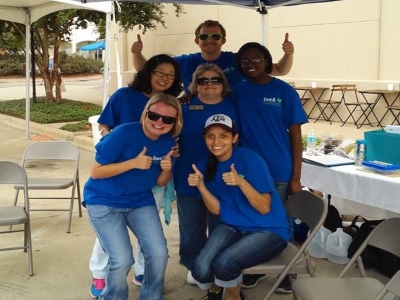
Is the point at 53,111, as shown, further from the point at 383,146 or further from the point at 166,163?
the point at 166,163

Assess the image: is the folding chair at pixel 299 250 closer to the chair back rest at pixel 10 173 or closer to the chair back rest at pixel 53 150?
the chair back rest at pixel 10 173

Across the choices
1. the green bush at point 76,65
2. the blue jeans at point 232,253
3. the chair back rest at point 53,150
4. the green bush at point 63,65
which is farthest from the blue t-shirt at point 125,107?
the green bush at point 76,65

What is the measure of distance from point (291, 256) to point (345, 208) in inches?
77.5

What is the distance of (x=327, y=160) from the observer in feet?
13.3

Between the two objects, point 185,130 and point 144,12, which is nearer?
point 185,130

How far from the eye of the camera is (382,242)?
9.08 ft

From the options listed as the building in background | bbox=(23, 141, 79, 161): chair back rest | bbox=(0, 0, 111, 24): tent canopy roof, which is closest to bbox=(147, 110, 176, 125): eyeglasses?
bbox=(23, 141, 79, 161): chair back rest

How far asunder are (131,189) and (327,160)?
172 centimetres

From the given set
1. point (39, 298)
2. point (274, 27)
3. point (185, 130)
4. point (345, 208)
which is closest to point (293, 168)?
point (185, 130)

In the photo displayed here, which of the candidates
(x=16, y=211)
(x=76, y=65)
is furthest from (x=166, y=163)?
(x=76, y=65)

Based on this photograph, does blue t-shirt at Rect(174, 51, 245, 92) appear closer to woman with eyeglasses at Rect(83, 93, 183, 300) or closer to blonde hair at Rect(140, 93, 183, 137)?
blonde hair at Rect(140, 93, 183, 137)

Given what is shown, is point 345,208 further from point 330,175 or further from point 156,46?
point 156,46

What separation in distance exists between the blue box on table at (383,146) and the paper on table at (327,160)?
7.0 inches

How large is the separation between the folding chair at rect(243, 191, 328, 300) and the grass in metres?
8.67
